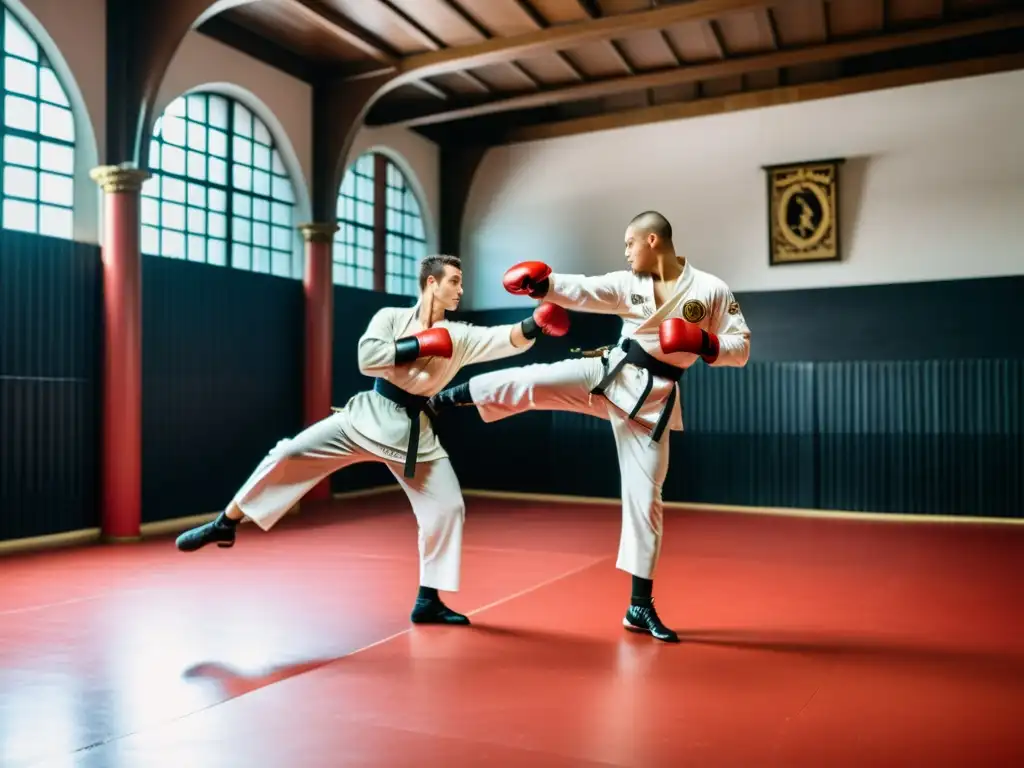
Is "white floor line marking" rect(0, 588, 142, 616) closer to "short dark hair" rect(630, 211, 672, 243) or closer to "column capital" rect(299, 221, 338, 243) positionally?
"short dark hair" rect(630, 211, 672, 243)

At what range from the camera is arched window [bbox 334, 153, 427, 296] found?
804cm

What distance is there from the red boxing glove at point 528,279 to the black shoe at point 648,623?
1237 millimetres

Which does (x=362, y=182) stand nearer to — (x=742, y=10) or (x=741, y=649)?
(x=742, y=10)

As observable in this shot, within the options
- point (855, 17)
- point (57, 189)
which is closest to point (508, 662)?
point (57, 189)

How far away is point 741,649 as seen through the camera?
3025 millimetres

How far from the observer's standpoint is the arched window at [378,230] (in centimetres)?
804

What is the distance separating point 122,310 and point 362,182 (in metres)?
3.30

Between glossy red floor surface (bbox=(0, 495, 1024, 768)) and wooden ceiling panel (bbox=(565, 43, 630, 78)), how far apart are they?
4.30m

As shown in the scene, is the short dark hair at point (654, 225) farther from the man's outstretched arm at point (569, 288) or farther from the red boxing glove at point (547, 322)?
the red boxing glove at point (547, 322)

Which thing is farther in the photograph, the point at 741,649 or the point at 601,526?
the point at 601,526

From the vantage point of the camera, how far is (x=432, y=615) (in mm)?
3336

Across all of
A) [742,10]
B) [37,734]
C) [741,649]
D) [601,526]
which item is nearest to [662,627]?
[741,649]

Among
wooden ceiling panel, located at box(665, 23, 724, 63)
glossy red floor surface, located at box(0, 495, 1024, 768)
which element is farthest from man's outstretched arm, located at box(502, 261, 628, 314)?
wooden ceiling panel, located at box(665, 23, 724, 63)

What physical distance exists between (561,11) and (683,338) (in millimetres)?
4251
